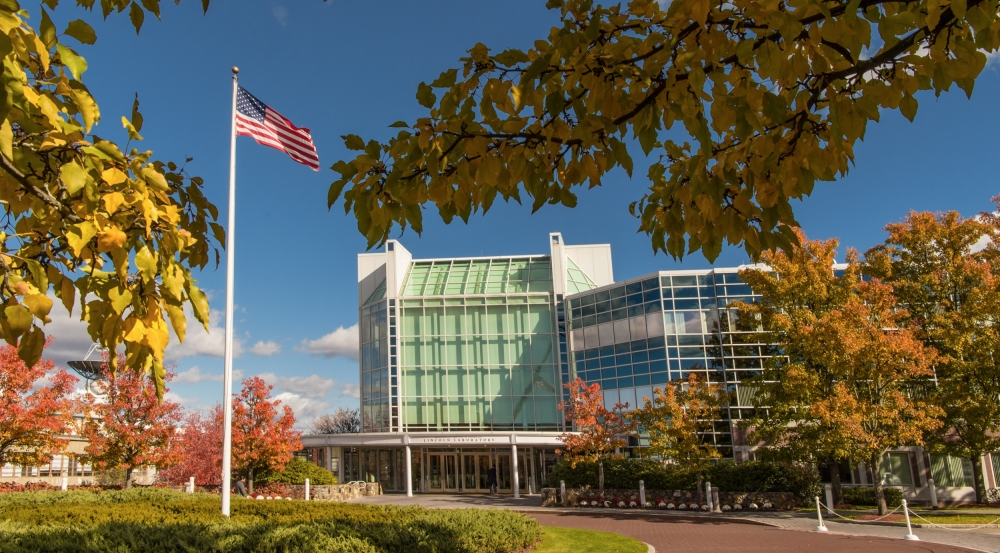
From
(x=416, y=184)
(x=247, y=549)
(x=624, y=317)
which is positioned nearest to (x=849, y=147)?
(x=416, y=184)

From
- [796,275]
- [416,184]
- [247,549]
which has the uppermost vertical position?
[796,275]

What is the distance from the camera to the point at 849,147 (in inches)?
145

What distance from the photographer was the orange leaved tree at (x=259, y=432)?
28.5m

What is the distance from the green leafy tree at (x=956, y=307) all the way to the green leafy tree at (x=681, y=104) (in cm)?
2252

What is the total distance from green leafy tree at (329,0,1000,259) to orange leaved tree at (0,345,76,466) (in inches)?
1043

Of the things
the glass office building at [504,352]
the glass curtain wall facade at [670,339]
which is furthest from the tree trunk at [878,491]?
the glass office building at [504,352]

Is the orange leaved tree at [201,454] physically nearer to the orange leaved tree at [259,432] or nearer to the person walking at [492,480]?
the orange leaved tree at [259,432]

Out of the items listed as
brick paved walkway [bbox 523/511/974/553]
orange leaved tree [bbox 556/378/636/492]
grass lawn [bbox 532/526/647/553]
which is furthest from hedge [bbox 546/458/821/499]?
grass lawn [bbox 532/526/647/553]

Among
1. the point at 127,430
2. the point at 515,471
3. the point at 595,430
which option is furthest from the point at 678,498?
the point at 127,430

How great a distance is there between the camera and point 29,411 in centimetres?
2384

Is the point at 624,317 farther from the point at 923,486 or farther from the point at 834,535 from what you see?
the point at 834,535

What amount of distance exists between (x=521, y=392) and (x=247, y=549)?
3096 centimetres

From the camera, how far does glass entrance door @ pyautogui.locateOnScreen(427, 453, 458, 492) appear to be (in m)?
37.7

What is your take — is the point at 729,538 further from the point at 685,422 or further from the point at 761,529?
the point at 685,422
